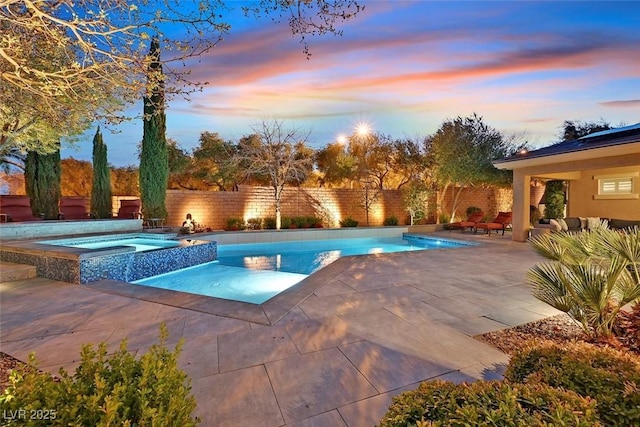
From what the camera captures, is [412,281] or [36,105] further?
[412,281]

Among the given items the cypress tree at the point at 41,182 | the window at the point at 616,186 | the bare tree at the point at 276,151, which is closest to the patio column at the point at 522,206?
the window at the point at 616,186

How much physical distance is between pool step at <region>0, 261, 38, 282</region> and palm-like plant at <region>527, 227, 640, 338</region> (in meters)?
7.66

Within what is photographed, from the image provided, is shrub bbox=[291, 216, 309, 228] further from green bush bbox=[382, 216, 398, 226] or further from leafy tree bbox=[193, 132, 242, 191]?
leafy tree bbox=[193, 132, 242, 191]

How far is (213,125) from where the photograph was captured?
1914 cm

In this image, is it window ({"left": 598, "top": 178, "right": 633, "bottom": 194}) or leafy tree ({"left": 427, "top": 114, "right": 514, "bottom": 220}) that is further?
leafy tree ({"left": 427, "top": 114, "right": 514, "bottom": 220})

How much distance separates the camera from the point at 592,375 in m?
1.53

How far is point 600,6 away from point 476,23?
389 cm

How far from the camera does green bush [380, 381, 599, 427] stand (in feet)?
3.38

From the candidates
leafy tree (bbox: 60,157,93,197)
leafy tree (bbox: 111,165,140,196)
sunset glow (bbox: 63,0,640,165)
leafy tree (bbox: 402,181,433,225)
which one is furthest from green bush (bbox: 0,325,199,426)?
leafy tree (bbox: 60,157,93,197)

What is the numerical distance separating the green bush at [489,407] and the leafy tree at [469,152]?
14.3m

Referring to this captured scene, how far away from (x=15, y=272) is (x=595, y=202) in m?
16.7

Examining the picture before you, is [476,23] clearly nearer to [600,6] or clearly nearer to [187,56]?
[600,6]

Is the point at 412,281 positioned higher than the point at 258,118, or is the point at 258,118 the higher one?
the point at 258,118

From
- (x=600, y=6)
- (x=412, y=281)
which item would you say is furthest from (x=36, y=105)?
(x=600, y=6)
